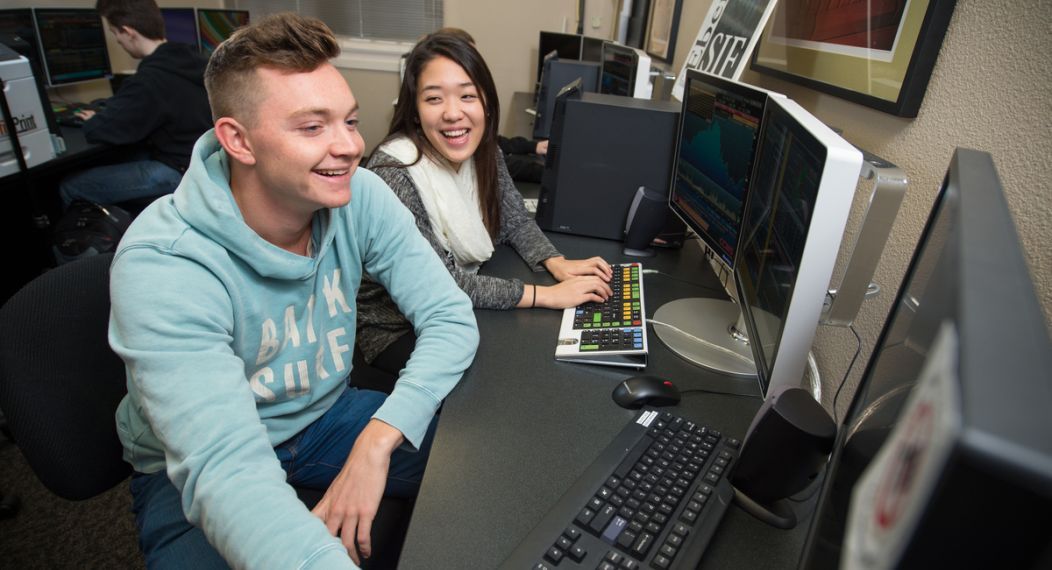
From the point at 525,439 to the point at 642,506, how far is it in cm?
20

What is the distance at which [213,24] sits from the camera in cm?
381

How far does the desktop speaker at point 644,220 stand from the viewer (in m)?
1.46

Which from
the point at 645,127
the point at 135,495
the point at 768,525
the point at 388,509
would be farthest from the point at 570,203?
the point at 135,495

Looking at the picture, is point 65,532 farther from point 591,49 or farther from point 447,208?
point 591,49

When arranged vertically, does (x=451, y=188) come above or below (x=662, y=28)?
below

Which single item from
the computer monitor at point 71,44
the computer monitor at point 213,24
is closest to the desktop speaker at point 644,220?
the computer monitor at point 71,44

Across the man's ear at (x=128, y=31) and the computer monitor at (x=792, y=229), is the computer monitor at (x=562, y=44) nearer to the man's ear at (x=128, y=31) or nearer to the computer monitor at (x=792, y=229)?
the man's ear at (x=128, y=31)

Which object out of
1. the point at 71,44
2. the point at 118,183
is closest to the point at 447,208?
the point at 118,183

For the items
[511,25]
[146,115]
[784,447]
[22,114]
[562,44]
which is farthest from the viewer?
[511,25]

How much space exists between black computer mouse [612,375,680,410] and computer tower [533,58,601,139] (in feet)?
6.46

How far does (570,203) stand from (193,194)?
3.29 ft

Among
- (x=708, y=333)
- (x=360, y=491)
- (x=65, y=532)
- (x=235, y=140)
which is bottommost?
(x=65, y=532)

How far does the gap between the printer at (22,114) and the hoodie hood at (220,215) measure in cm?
179

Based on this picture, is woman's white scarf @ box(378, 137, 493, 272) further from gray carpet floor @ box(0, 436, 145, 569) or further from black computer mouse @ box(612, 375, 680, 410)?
gray carpet floor @ box(0, 436, 145, 569)
